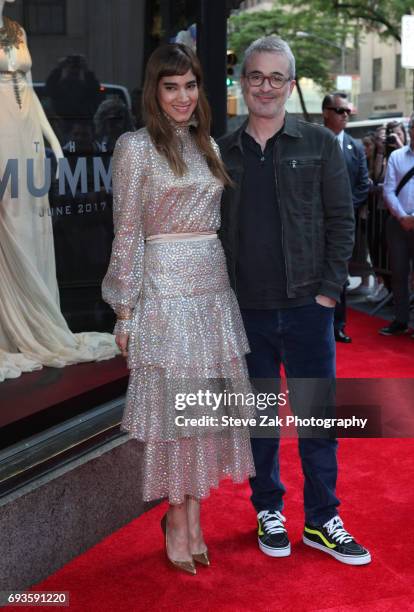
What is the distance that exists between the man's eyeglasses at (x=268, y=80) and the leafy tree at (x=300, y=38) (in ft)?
106

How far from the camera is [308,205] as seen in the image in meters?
3.50

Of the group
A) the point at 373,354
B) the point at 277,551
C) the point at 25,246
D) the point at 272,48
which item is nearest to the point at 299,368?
the point at 277,551

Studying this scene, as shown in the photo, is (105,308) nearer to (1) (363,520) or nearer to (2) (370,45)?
(1) (363,520)

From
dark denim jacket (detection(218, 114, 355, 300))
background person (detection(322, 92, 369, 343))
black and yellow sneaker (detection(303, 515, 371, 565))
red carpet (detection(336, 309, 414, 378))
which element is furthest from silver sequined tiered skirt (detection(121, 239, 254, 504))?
background person (detection(322, 92, 369, 343))

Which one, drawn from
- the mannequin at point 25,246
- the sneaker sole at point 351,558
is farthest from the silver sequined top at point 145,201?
the sneaker sole at point 351,558

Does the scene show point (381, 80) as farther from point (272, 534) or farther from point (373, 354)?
point (272, 534)

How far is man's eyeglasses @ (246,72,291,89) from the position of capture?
3404 mm

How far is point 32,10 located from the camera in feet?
13.3

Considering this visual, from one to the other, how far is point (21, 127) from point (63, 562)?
78.8 inches

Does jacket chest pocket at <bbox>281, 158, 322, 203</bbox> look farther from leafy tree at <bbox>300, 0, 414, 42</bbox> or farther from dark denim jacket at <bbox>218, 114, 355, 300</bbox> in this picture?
leafy tree at <bbox>300, 0, 414, 42</bbox>

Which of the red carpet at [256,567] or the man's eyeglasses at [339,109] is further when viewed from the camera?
the man's eyeglasses at [339,109]

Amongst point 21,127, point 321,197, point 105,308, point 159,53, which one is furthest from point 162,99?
point 105,308

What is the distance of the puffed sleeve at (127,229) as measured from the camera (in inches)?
129

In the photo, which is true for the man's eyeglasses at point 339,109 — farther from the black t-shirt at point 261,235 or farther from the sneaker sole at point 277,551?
the sneaker sole at point 277,551
